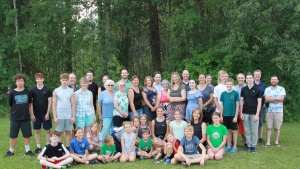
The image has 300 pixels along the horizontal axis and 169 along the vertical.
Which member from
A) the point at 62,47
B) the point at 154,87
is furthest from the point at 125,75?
the point at 62,47

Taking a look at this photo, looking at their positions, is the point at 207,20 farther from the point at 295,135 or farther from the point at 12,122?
the point at 12,122

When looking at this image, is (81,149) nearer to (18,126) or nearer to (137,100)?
(18,126)

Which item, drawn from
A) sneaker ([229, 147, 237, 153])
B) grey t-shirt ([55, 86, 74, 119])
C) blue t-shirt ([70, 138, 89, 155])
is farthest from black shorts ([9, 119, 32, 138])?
sneaker ([229, 147, 237, 153])

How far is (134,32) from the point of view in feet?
58.7

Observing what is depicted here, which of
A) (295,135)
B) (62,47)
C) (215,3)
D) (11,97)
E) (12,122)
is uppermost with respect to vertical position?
(215,3)

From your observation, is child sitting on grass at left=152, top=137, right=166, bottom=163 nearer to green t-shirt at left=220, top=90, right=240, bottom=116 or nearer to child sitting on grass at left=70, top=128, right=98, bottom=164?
child sitting on grass at left=70, top=128, right=98, bottom=164

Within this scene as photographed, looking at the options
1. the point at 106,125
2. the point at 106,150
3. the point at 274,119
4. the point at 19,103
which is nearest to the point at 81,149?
the point at 106,150

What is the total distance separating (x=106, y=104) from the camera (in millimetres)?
6852

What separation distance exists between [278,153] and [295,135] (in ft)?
9.69

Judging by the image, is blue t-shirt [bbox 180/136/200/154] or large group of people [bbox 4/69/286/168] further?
large group of people [bbox 4/69/286/168]

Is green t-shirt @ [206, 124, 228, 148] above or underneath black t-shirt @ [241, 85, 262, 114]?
underneath

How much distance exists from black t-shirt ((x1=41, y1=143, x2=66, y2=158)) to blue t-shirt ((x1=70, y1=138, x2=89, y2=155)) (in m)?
0.22

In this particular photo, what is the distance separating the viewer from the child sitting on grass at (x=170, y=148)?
6.19 meters

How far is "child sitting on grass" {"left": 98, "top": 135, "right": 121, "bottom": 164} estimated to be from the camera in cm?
629
